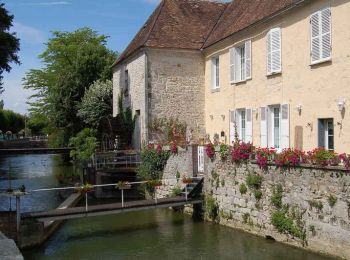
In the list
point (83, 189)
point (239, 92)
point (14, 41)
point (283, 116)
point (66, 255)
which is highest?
point (14, 41)

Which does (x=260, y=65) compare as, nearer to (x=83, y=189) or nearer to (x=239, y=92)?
(x=239, y=92)

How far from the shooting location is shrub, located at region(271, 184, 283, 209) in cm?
1269

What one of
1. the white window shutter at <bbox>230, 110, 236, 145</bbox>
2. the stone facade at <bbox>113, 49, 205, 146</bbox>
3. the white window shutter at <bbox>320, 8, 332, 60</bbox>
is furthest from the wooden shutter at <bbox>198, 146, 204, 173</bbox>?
the white window shutter at <bbox>320, 8, 332, 60</bbox>

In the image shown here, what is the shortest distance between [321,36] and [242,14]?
6.95 metres

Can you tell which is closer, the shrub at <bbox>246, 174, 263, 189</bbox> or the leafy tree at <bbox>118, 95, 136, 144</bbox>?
the shrub at <bbox>246, 174, 263, 189</bbox>

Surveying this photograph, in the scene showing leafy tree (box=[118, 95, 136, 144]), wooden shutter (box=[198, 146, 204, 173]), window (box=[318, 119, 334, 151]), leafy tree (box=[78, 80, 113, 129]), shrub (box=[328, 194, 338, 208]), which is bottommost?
shrub (box=[328, 194, 338, 208])

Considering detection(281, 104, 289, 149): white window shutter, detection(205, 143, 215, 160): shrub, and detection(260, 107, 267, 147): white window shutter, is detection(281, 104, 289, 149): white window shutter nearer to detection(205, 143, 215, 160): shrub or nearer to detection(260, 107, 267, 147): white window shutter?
detection(260, 107, 267, 147): white window shutter

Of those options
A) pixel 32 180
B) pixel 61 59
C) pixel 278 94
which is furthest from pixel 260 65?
pixel 61 59

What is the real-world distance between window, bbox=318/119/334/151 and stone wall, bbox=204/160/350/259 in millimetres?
2209

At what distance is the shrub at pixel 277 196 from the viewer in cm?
1269

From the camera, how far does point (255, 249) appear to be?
41.0 feet

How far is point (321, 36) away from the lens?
13.9m

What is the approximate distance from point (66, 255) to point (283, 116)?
844cm

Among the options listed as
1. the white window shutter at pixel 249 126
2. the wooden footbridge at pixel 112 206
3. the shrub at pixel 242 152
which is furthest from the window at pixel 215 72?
the shrub at pixel 242 152
